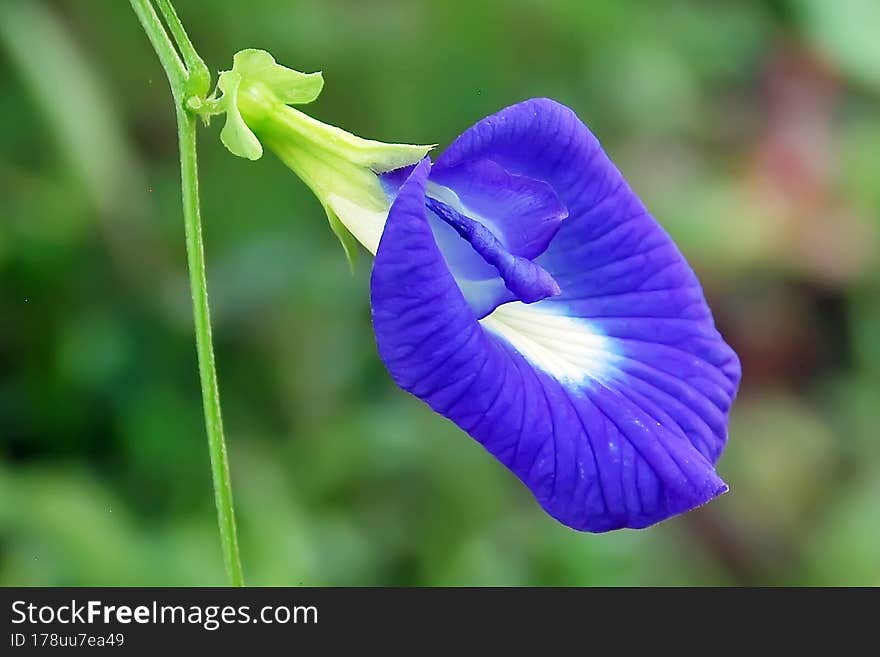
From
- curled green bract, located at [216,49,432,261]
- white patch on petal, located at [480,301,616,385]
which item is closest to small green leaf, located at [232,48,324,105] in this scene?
curled green bract, located at [216,49,432,261]

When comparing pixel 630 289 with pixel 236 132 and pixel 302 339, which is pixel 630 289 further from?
pixel 302 339

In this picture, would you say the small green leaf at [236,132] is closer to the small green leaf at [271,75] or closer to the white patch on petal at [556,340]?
the small green leaf at [271,75]

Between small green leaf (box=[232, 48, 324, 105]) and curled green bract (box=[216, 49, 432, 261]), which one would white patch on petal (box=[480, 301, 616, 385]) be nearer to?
curled green bract (box=[216, 49, 432, 261])

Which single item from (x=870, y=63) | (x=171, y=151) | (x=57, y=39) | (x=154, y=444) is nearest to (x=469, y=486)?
(x=154, y=444)

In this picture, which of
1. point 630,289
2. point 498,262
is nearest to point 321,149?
point 498,262

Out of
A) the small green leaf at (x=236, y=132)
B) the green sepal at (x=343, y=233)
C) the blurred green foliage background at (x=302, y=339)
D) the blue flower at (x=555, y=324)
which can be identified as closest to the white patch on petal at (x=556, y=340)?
the blue flower at (x=555, y=324)
